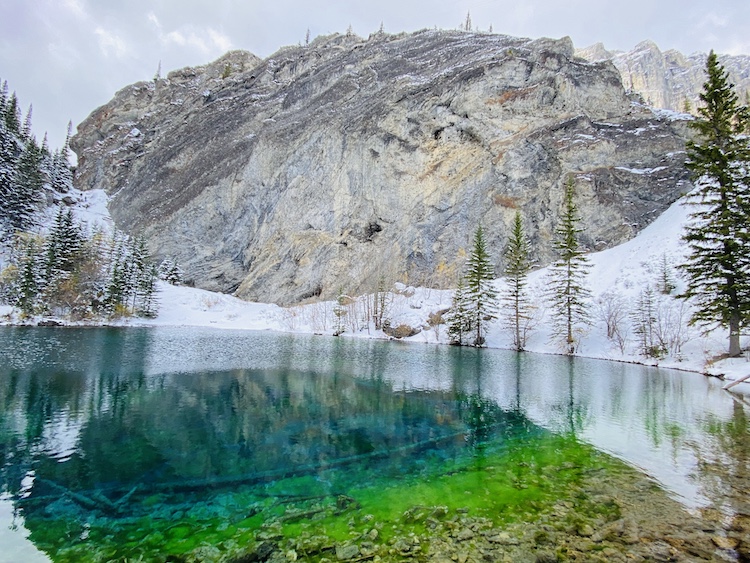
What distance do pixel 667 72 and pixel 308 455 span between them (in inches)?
8182

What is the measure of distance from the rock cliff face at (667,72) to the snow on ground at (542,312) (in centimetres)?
13889

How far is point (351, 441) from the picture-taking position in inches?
409

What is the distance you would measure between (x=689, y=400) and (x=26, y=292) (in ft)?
202

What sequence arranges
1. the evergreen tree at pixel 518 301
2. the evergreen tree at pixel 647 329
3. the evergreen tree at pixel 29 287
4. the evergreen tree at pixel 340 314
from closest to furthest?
the evergreen tree at pixel 647 329, the evergreen tree at pixel 518 301, the evergreen tree at pixel 29 287, the evergreen tree at pixel 340 314

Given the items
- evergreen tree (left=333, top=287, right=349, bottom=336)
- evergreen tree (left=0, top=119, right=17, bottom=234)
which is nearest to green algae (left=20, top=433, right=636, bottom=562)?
evergreen tree (left=333, top=287, right=349, bottom=336)

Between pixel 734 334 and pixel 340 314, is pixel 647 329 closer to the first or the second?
pixel 734 334

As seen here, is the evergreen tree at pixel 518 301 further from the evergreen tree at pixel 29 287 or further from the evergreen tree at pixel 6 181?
the evergreen tree at pixel 6 181

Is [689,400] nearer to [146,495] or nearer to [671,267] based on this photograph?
[146,495]

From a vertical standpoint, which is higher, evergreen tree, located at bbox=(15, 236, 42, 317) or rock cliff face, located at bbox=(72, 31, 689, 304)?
rock cliff face, located at bbox=(72, 31, 689, 304)

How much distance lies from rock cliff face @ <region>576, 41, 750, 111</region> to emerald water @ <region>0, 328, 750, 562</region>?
178242 mm

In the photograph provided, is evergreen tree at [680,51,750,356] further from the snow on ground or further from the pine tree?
the pine tree

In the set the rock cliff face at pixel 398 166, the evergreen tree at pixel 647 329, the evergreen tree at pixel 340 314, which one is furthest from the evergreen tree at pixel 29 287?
the evergreen tree at pixel 647 329

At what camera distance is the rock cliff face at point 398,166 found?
5512 centimetres

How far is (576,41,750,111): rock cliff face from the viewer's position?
150000mm
